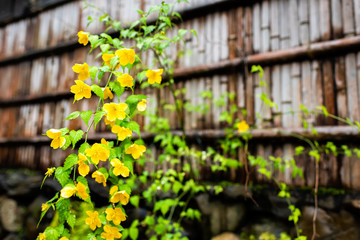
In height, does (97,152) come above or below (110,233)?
above

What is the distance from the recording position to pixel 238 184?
237 cm

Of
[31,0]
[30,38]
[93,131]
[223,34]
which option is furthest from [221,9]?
[31,0]

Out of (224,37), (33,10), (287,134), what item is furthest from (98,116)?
(33,10)

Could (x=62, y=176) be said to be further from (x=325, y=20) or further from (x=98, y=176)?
(x=325, y=20)

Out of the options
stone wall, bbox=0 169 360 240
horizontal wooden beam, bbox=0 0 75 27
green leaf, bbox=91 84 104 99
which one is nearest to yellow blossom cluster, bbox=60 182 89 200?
green leaf, bbox=91 84 104 99

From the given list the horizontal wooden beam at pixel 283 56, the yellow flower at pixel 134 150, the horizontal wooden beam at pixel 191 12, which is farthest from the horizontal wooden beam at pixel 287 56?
the yellow flower at pixel 134 150

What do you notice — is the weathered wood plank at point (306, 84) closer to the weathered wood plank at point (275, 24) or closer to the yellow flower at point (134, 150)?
the weathered wood plank at point (275, 24)

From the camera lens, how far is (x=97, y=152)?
1003 mm

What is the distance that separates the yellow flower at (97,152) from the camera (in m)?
0.99

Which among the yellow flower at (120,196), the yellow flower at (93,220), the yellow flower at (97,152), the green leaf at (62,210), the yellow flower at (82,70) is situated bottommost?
the yellow flower at (93,220)

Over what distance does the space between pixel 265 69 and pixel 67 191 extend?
6.83 ft

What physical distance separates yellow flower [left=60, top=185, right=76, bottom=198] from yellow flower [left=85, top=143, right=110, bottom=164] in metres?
0.12

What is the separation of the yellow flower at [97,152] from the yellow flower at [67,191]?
12 centimetres

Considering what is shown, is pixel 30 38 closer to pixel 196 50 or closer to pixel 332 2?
pixel 196 50
